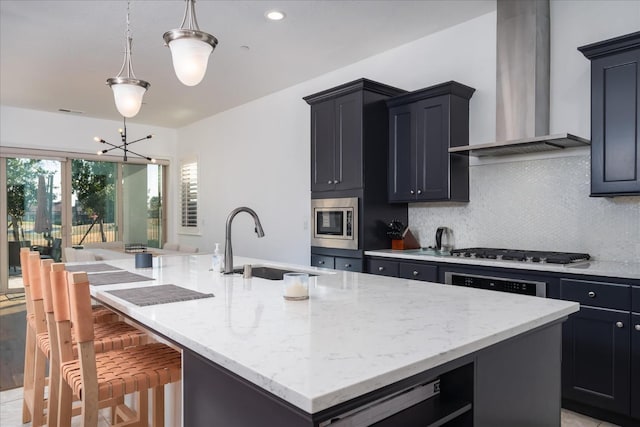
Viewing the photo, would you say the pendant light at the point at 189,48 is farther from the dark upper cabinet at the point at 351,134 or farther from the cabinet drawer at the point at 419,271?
the cabinet drawer at the point at 419,271

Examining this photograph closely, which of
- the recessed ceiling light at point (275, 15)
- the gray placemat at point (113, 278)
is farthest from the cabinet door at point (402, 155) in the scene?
the gray placemat at point (113, 278)

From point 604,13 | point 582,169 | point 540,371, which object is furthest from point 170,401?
point 604,13

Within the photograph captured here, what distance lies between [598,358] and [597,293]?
0.38 metres

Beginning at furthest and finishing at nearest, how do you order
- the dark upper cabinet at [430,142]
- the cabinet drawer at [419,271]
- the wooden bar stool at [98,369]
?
the dark upper cabinet at [430,142] < the cabinet drawer at [419,271] < the wooden bar stool at [98,369]

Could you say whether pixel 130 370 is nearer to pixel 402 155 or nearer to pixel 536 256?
pixel 536 256

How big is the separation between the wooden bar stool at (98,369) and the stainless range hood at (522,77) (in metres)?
2.57

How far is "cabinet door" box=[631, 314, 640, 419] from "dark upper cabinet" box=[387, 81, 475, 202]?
61.0 inches

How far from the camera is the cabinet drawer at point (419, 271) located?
329 cm

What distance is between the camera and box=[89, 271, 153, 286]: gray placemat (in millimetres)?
2170

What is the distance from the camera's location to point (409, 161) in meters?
3.85

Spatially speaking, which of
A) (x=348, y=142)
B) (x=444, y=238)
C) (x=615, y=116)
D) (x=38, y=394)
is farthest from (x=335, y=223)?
(x=38, y=394)

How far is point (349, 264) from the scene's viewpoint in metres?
3.96

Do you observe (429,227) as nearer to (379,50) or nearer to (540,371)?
(379,50)

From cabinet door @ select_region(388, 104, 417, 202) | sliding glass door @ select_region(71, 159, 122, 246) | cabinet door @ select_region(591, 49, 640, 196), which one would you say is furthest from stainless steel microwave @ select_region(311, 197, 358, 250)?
sliding glass door @ select_region(71, 159, 122, 246)
